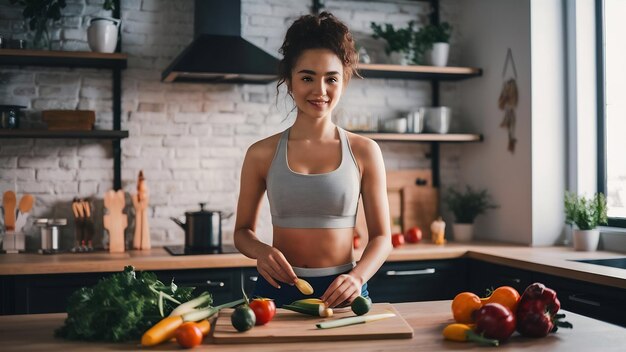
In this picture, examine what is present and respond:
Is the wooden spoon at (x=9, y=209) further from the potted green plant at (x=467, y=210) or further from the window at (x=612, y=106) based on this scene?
the window at (x=612, y=106)

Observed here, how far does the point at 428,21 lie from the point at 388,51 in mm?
511

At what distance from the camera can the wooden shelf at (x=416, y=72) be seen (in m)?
4.25

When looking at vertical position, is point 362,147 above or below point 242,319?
above

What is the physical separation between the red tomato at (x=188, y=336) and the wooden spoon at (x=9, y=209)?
2564 millimetres

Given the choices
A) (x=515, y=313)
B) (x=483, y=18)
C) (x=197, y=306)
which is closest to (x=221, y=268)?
(x=197, y=306)

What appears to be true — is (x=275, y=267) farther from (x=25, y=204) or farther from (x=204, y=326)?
(x=25, y=204)

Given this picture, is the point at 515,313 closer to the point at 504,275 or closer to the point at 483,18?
the point at 504,275

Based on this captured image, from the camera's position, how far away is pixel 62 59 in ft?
12.5

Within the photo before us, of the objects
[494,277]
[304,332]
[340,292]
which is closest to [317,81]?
[340,292]

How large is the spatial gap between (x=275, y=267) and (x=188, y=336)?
1.41ft

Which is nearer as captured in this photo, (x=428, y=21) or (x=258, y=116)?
(x=258, y=116)

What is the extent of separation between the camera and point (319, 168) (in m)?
2.33

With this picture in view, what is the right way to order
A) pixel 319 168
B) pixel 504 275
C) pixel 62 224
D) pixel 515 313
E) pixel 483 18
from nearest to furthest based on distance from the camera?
pixel 515 313
pixel 319 168
pixel 504 275
pixel 62 224
pixel 483 18

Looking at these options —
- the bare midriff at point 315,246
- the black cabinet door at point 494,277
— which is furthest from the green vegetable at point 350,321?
the black cabinet door at point 494,277
